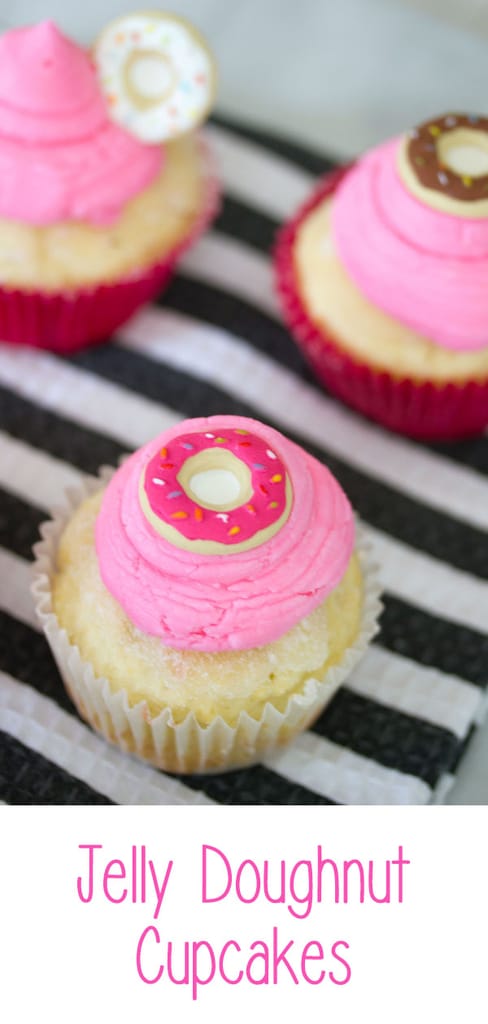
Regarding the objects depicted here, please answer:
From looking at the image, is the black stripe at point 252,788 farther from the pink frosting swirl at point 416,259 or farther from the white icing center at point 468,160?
the white icing center at point 468,160

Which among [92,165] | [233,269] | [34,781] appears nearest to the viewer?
[34,781]

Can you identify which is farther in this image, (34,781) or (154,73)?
(154,73)

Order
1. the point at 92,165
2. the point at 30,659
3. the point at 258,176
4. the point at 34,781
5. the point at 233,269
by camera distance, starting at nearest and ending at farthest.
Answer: the point at 34,781
the point at 30,659
the point at 92,165
the point at 233,269
the point at 258,176

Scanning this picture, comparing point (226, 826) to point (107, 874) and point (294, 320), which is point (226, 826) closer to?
point (107, 874)

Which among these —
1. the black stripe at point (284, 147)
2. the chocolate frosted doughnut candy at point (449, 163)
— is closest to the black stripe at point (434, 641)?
the chocolate frosted doughnut candy at point (449, 163)

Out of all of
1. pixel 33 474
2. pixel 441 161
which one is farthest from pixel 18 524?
pixel 441 161

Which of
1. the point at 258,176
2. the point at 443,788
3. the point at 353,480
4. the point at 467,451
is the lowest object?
the point at 443,788

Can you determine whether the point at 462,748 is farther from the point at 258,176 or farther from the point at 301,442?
the point at 258,176

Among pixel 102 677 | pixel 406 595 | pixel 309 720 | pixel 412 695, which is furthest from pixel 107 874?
pixel 406 595
